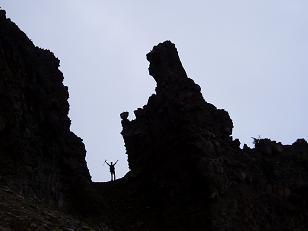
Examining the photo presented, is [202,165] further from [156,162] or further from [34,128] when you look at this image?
[34,128]

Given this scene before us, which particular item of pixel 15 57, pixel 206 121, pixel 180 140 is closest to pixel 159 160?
pixel 180 140

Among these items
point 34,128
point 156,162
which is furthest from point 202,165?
point 34,128

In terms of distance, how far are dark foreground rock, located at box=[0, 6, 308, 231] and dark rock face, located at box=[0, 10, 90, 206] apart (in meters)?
0.10

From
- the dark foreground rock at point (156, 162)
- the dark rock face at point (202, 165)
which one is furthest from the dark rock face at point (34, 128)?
the dark rock face at point (202, 165)

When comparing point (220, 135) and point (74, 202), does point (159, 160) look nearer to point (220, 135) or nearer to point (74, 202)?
point (220, 135)

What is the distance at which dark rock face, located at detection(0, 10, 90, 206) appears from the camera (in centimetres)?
3544

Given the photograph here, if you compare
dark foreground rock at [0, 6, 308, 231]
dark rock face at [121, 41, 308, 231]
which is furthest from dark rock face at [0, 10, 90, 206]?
dark rock face at [121, 41, 308, 231]

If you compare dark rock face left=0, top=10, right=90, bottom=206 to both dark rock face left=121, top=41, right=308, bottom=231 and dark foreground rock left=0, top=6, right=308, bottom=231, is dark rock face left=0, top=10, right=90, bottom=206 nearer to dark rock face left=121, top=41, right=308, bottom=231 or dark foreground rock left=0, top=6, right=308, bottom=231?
dark foreground rock left=0, top=6, right=308, bottom=231

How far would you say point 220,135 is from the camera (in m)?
50.4

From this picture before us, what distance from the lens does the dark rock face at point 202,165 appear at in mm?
42875

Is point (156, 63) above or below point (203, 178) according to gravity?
above

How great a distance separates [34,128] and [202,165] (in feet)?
52.8

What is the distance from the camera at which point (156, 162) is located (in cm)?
5088

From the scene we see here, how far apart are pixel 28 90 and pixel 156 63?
2006cm
